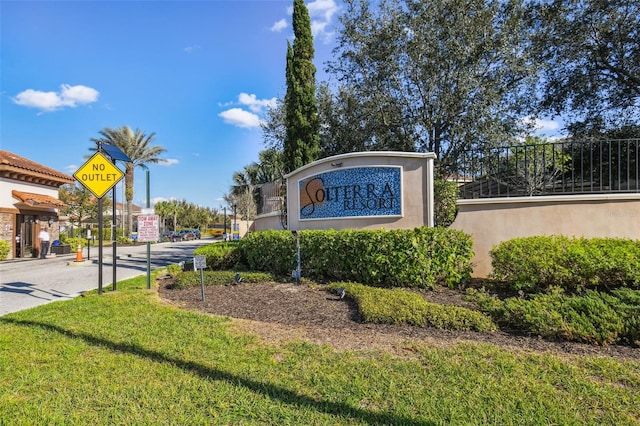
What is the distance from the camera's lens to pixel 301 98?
1182cm

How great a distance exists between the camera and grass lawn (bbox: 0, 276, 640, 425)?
8.52 feet

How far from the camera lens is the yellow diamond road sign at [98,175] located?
736 cm

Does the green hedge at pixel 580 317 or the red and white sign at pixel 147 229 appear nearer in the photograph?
the green hedge at pixel 580 317

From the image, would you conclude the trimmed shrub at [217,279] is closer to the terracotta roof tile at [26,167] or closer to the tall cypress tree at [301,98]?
the tall cypress tree at [301,98]

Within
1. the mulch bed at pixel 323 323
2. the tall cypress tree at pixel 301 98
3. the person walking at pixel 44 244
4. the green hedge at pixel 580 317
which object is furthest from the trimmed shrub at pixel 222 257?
the person walking at pixel 44 244

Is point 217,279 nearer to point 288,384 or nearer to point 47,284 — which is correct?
point 47,284

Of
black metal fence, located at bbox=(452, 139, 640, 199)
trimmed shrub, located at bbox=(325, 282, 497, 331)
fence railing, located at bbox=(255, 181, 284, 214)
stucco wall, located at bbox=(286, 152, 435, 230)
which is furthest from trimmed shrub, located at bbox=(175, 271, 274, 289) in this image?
black metal fence, located at bbox=(452, 139, 640, 199)

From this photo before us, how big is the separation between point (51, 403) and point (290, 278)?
17.3ft

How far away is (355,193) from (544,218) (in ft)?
12.9

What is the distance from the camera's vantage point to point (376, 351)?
3.79m

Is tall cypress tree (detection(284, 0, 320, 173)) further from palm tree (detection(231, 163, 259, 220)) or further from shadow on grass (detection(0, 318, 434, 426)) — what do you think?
palm tree (detection(231, 163, 259, 220))

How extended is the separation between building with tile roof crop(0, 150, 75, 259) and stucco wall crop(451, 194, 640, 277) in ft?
65.0

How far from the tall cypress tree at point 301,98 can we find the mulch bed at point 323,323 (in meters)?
5.57

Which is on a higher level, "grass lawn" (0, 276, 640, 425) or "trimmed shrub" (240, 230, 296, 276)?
"trimmed shrub" (240, 230, 296, 276)
